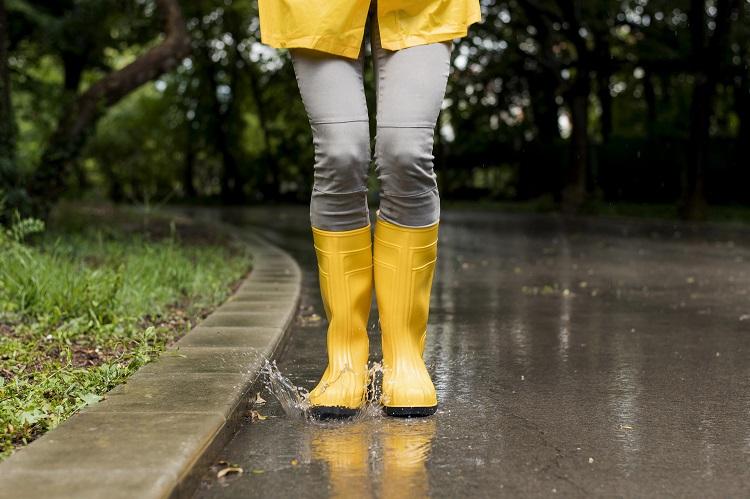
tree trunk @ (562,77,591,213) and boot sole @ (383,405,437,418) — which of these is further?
tree trunk @ (562,77,591,213)

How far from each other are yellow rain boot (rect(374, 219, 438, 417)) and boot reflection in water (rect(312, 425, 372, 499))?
288 mm

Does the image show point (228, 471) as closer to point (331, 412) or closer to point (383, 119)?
point (331, 412)

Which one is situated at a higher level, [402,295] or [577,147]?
[577,147]

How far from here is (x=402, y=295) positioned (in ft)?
10.7

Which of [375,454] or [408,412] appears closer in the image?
[375,454]

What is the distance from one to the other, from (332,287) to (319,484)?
961 mm

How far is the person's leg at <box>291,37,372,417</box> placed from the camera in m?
3.16

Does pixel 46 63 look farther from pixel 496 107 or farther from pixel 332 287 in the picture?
pixel 332 287

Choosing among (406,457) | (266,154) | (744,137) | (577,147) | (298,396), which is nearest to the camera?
(406,457)

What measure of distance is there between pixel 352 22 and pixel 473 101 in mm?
23026

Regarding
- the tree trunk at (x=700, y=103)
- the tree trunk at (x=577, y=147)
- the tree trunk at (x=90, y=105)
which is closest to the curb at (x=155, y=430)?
the tree trunk at (x=90, y=105)

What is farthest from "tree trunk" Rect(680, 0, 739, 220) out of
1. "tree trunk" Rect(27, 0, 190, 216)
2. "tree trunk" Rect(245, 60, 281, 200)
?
"tree trunk" Rect(245, 60, 281, 200)

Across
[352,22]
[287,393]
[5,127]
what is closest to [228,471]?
[287,393]

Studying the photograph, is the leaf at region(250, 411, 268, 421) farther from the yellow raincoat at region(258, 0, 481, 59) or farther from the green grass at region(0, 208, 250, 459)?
the yellow raincoat at region(258, 0, 481, 59)
